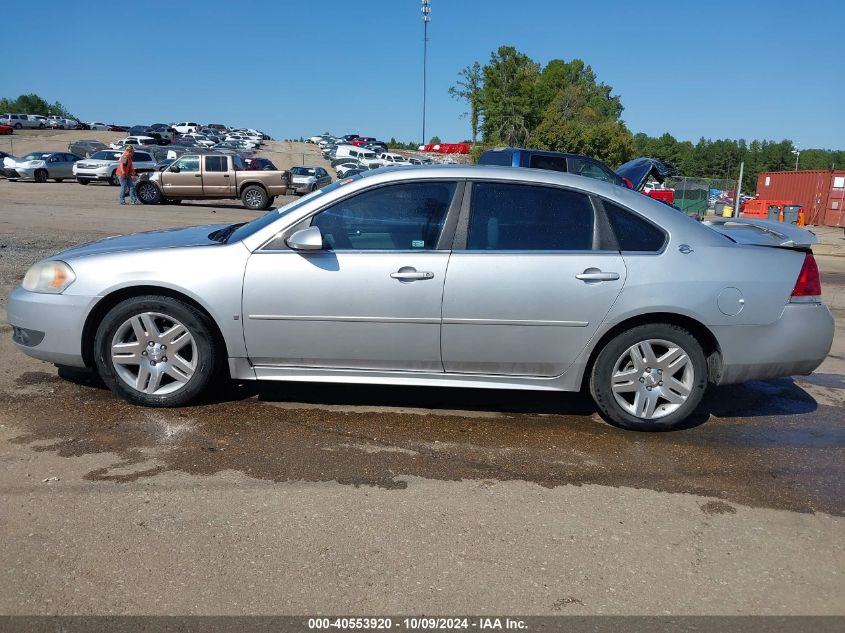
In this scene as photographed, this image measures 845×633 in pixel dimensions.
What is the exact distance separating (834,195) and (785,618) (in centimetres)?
2798

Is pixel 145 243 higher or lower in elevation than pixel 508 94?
lower

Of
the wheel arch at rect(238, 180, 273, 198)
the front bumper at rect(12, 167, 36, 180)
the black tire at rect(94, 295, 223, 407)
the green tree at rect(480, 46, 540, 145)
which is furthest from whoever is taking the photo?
the green tree at rect(480, 46, 540, 145)

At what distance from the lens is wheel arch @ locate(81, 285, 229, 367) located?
447 cm

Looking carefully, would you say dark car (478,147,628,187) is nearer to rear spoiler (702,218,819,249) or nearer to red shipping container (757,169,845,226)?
rear spoiler (702,218,819,249)

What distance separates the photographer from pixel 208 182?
74.1 ft

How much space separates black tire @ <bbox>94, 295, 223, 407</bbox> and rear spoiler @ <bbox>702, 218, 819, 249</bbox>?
337 cm

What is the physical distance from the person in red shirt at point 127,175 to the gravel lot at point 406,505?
16.9m

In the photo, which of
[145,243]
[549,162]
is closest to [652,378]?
[145,243]

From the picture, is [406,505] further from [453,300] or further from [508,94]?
[508,94]

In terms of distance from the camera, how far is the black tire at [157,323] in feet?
14.6

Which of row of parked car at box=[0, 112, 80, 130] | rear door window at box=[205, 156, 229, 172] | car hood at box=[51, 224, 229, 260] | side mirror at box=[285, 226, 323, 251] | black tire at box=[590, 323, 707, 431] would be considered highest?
row of parked car at box=[0, 112, 80, 130]

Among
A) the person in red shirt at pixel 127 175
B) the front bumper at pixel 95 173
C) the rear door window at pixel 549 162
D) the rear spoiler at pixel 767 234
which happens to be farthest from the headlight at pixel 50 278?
the front bumper at pixel 95 173

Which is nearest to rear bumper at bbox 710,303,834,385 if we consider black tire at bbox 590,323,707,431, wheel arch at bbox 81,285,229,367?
black tire at bbox 590,323,707,431

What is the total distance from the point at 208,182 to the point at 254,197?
1475mm
